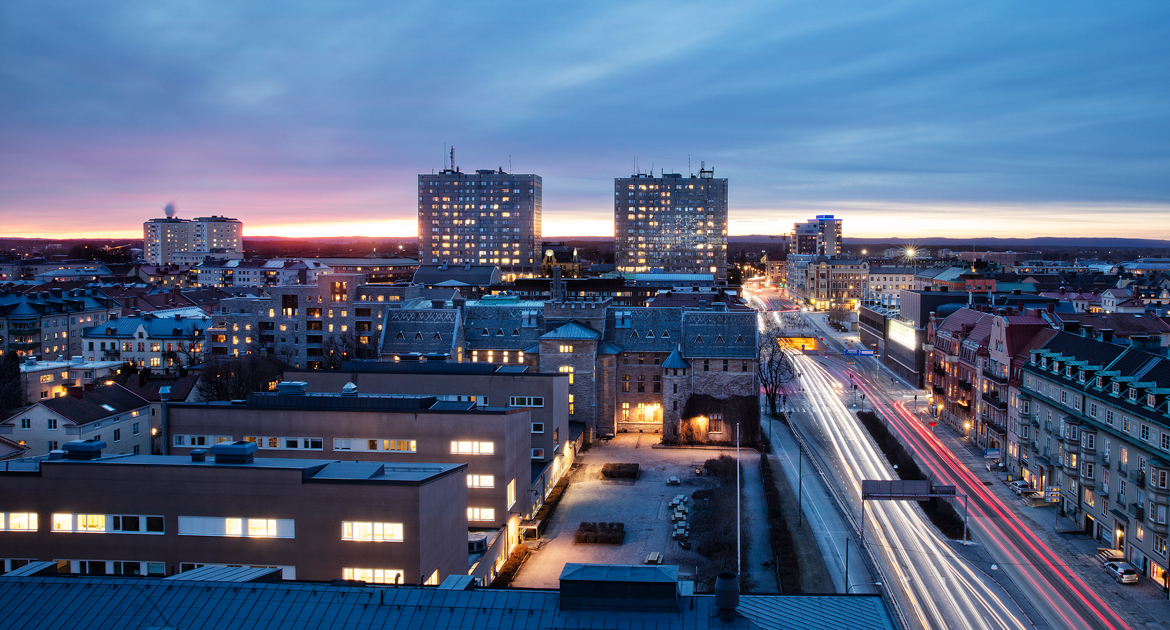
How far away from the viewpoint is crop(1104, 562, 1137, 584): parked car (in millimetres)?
39781

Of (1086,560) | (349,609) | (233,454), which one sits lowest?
(1086,560)

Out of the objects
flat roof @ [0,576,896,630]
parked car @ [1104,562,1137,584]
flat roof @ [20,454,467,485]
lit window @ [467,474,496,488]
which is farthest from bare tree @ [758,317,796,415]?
flat roof @ [0,576,896,630]

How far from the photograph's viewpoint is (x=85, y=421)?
5294 centimetres

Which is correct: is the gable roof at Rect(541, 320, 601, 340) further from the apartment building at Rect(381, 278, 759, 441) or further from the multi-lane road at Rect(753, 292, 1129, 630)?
the multi-lane road at Rect(753, 292, 1129, 630)

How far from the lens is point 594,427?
72875mm

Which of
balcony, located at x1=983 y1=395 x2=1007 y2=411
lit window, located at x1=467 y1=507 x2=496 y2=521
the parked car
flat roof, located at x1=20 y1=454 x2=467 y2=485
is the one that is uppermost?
flat roof, located at x1=20 y1=454 x2=467 y2=485

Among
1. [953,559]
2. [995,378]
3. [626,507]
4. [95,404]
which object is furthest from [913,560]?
[95,404]

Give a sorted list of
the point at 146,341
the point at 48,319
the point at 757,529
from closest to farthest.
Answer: the point at 757,529 → the point at 146,341 → the point at 48,319

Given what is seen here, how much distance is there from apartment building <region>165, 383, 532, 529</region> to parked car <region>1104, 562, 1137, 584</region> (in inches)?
1170

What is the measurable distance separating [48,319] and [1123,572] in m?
122

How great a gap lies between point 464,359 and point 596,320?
13206mm

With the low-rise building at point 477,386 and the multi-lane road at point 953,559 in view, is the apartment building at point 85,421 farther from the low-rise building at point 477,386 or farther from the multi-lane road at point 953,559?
the multi-lane road at point 953,559

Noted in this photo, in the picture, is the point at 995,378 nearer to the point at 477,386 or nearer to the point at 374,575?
the point at 477,386

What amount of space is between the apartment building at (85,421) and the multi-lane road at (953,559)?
46.9 metres
